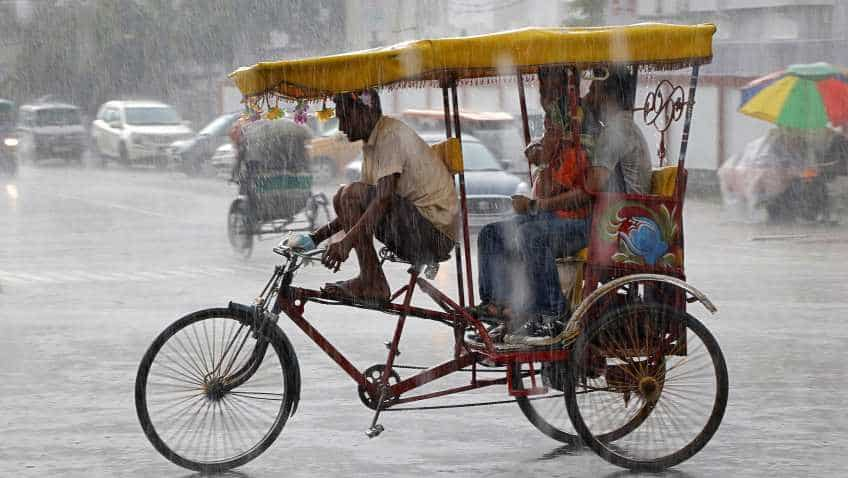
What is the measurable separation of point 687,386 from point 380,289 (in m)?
1.40

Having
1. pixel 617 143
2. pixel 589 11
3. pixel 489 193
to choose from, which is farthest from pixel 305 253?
pixel 589 11

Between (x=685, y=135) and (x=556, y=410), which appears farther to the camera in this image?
(x=556, y=410)

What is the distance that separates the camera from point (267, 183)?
53.9ft

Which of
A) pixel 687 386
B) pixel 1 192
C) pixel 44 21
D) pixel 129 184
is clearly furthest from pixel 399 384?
pixel 44 21

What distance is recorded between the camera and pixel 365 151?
603 centimetres

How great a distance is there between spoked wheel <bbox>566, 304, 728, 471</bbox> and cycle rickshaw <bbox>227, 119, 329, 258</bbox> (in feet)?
33.8

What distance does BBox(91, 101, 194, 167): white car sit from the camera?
36812 mm

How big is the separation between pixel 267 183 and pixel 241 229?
664 millimetres

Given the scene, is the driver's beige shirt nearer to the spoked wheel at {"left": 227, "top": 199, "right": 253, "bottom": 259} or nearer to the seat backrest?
the seat backrest

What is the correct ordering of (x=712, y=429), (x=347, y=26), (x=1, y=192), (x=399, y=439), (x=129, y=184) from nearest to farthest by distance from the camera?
(x=712, y=429) < (x=399, y=439) < (x=1, y=192) < (x=129, y=184) < (x=347, y=26)

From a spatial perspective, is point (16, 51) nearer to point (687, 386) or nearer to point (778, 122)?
point (778, 122)

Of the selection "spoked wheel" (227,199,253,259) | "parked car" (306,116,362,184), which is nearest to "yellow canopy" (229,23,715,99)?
"spoked wheel" (227,199,253,259)

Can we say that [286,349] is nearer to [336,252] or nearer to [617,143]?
[336,252]

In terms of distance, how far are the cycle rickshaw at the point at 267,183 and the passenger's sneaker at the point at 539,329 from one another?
1013 cm
